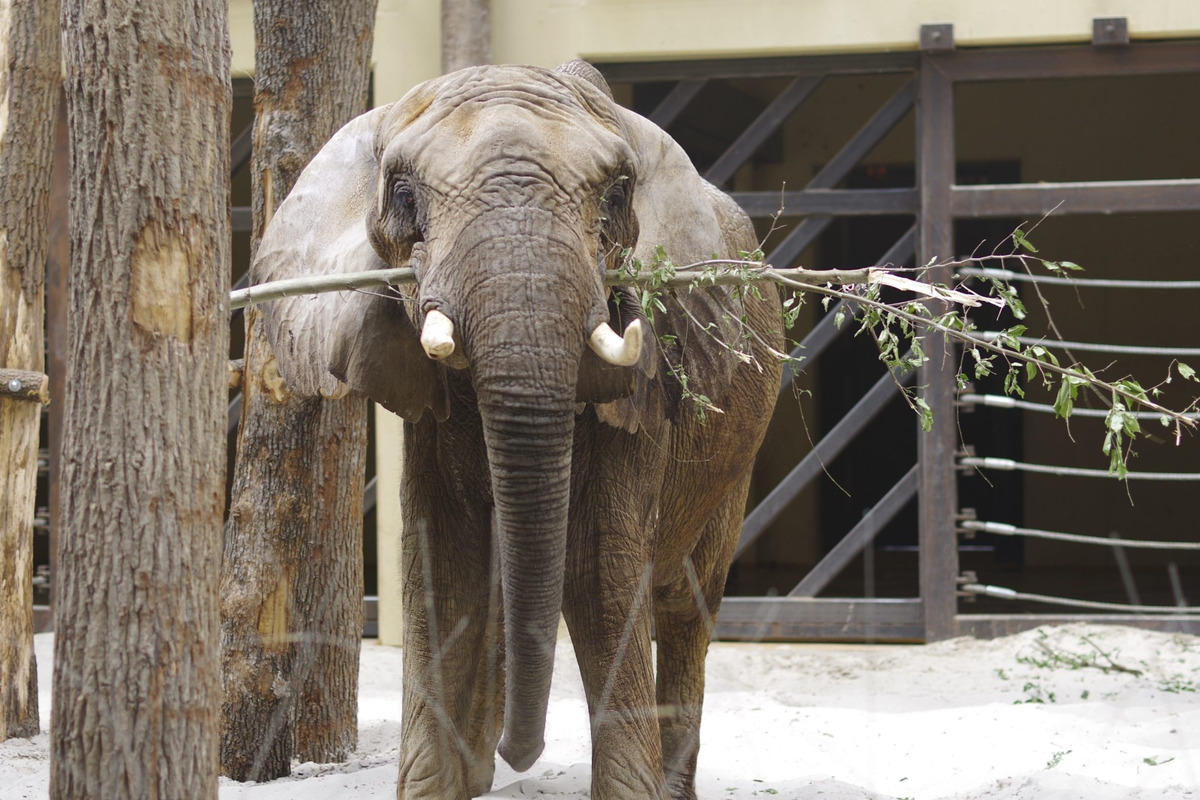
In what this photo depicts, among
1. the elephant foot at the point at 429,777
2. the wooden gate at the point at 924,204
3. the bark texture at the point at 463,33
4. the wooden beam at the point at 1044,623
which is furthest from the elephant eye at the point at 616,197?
the wooden beam at the point at 1044,623

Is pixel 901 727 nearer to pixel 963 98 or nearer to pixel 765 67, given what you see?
pixel 765 67

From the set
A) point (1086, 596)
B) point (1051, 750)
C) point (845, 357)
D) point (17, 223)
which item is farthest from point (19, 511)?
point (845, 357)

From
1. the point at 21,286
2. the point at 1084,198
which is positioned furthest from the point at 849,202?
the point at 21,286

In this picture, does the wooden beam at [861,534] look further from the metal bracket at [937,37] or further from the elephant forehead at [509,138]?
the elephant forehead at [509,138]

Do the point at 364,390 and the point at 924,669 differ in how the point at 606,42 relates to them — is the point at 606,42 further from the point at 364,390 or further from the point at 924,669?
the point at 364,390

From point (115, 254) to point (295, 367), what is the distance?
1.00 m

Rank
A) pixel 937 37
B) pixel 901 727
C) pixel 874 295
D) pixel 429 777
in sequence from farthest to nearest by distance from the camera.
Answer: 1. pixel 937 37
2. pixel 901 727
3. pixel 429 777
4. pixel 874 295

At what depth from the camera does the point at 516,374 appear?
10.6ft

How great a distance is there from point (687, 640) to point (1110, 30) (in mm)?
4456

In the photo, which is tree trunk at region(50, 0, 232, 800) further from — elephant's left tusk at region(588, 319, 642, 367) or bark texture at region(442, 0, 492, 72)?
bark texture at region(442, 0, 492, 72)

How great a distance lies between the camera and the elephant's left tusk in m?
3.13

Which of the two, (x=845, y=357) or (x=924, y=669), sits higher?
(x=845, y=357)

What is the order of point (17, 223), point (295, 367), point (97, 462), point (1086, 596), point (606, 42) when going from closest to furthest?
point (97, 462)
point (295, 367)
point (17, 223)
point (606, 42)
point (1086, 596)

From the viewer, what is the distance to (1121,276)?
11.9 m
